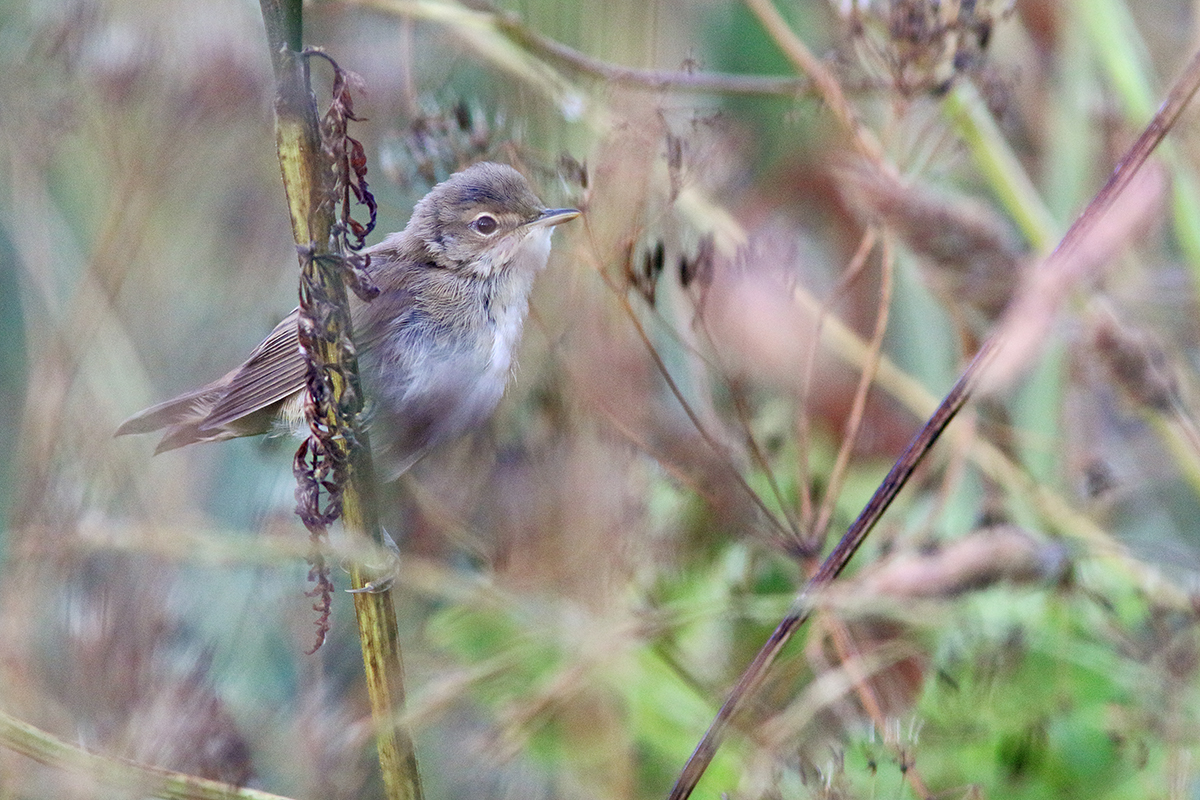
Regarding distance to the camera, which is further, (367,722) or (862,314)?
(862,314)

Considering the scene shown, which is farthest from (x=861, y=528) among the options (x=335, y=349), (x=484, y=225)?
(x=484, y=225)

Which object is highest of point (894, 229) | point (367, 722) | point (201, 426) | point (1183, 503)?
point (894, 229)

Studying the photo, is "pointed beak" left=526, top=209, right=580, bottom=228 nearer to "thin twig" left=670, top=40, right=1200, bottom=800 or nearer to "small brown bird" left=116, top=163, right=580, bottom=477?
"small brown bird" left=116, top=163, right=580, bottom=477

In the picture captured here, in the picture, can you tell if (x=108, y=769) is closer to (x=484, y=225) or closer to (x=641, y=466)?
(x=641, y=466)

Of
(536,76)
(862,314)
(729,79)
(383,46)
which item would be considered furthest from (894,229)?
(383,46)

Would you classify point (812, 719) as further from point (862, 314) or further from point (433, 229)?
point (862, 314)

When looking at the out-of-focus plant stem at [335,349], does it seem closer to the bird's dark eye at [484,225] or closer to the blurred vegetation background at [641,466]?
the blurred vegetation background at [641,466]

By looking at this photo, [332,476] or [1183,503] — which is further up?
[332,476]
